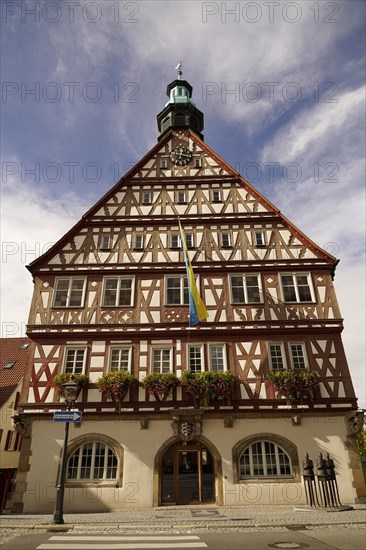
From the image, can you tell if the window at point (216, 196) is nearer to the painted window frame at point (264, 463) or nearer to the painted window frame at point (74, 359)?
the painted window frame at point (74, 359)

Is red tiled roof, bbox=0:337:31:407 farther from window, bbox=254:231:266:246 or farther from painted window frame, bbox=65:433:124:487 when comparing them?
window, bbox=254:231:266:246

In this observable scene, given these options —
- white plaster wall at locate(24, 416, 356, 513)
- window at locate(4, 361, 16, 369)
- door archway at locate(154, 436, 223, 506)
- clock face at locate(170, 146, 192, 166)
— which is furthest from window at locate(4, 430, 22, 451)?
clock face at locate(170, 146, 192, 166)

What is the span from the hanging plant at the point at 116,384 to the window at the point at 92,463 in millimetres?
1954

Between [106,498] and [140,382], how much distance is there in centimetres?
452

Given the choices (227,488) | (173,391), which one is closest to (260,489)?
(227,488)

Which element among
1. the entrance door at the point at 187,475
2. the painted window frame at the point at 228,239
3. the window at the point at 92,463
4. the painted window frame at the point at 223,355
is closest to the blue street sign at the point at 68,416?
the window at the point at 92,463

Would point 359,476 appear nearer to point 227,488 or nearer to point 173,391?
point 227,488

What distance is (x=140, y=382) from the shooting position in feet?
56.2

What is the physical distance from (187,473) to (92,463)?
3.87m

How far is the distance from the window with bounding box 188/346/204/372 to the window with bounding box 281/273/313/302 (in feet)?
15.7

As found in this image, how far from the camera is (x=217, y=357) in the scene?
1772cm

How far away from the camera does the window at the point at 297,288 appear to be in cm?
1883

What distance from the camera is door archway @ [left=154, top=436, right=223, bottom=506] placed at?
1579 cm

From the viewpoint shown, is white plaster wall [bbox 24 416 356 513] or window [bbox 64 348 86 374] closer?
white plaster wall [bbox 24 416 356 513]
